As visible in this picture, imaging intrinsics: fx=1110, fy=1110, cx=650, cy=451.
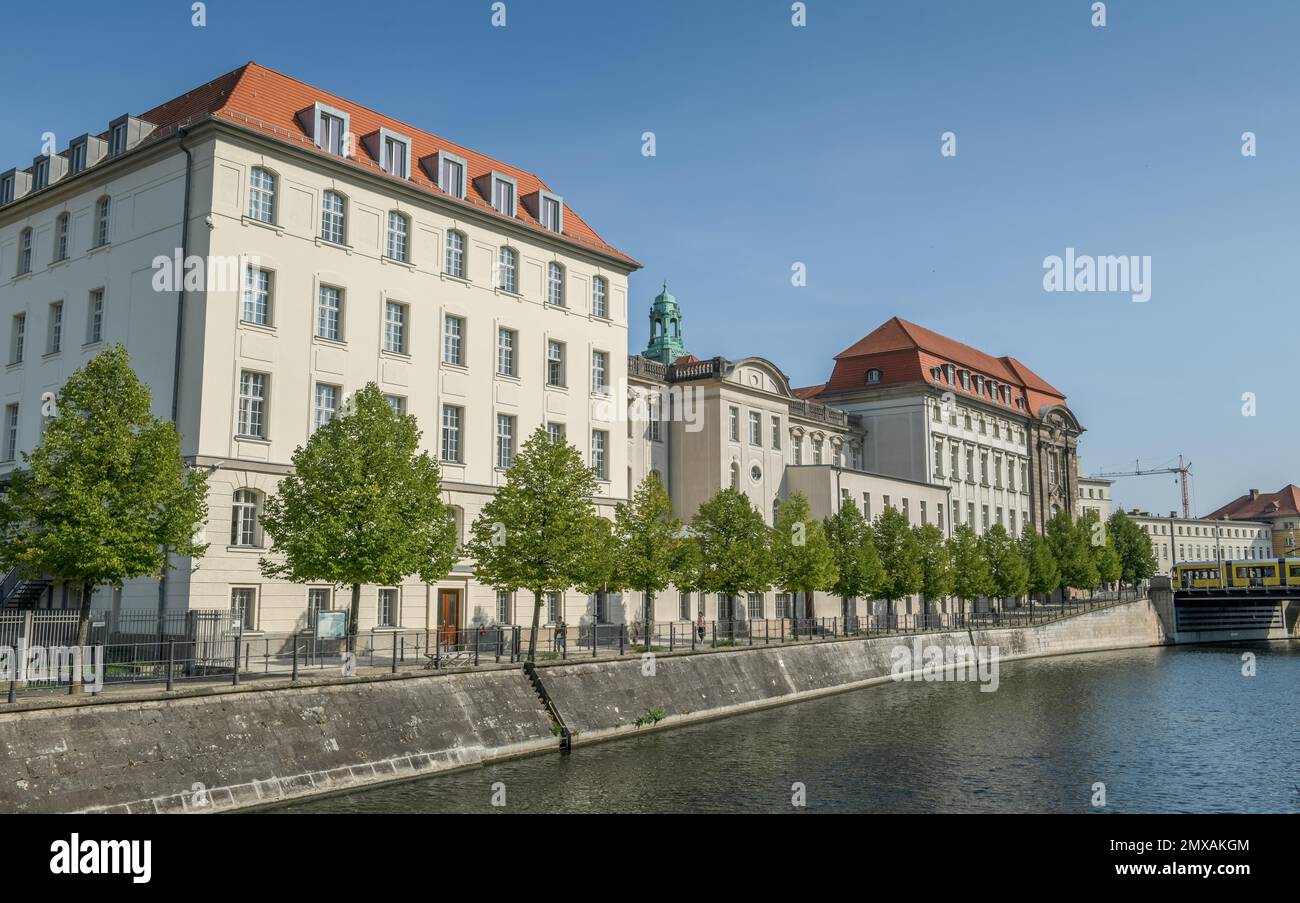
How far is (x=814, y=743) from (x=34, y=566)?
2031cm

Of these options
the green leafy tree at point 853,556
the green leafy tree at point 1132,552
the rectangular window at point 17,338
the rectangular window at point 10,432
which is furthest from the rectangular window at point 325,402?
the green leafy tree at point 1132,552

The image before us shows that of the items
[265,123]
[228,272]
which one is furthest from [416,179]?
[228,272]

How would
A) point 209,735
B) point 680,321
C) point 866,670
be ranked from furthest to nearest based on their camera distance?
1. point 680,321
2. point 866,670
3. point 209,735

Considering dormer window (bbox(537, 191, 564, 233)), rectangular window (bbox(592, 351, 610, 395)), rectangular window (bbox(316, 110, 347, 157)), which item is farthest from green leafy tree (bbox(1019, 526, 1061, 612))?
rectangular window (bbox(316, 110, 347, 157))

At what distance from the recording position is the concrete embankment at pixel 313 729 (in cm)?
1977

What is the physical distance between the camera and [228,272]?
34844 mm

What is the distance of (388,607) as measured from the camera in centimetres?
3856

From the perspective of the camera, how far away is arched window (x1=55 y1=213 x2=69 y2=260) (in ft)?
132

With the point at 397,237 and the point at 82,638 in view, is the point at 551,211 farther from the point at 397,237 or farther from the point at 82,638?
the point at 82,638

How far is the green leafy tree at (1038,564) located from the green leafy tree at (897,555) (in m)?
20.6

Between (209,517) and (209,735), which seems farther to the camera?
(209,517)
